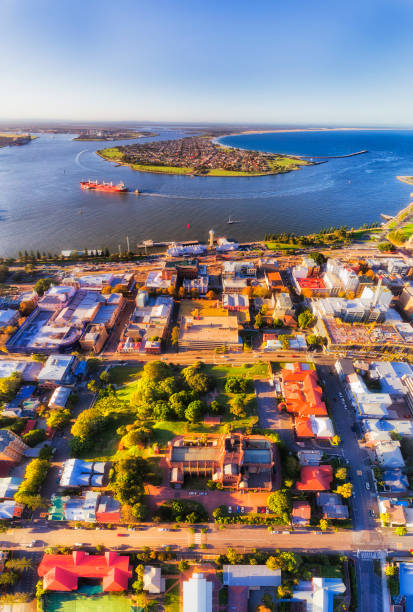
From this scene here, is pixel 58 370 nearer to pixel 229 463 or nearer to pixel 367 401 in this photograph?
pixel 229 463

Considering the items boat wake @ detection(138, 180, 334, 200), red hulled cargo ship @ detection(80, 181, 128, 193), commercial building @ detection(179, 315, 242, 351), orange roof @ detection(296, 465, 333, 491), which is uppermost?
red hulled cargo ship @ detection(80, 181, 128, 193)

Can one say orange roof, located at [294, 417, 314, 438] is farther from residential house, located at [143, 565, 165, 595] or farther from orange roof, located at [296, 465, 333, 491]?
residential house, located at [143, 565, 165, 595]

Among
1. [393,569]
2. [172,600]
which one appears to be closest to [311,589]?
[393,569]

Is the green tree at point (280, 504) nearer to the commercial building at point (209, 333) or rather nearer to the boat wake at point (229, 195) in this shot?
the commercial building at point (209, 333)

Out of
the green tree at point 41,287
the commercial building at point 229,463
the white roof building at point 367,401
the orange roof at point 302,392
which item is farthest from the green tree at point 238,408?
the green tree at point 41,287

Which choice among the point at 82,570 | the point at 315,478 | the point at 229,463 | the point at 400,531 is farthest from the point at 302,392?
the point at 82,570

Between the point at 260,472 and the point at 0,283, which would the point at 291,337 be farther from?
the point at 0,283

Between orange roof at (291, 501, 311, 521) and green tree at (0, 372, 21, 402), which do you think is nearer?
orange roof at (291, 501, 311, 521)

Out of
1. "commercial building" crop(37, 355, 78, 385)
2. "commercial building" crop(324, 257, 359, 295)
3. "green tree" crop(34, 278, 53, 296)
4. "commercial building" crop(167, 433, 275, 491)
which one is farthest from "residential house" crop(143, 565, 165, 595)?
"commercial building" crop(324, 257, 359, 295)
